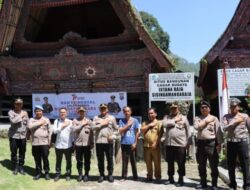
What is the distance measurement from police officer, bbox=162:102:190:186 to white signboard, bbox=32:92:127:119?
5.12 metres

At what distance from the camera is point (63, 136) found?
8.63 m

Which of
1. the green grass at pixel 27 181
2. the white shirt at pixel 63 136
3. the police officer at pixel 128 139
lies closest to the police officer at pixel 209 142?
the police officer at pixel 128 139

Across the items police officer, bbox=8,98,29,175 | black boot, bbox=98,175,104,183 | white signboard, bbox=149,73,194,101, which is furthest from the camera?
white signboard, bbox=149,73,194,101

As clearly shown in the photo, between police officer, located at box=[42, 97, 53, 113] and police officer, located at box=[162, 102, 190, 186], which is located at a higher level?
police officer, located at box=[42, 97, 53, 113]

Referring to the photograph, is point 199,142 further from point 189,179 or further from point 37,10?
point 37,10

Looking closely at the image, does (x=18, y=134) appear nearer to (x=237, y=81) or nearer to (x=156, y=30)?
(x=237, y=81)

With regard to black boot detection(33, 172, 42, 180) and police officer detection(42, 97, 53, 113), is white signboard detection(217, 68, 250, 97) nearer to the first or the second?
black boot detection(33, 172, 42, 180)

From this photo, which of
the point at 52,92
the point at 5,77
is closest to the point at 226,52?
the point at 52,92

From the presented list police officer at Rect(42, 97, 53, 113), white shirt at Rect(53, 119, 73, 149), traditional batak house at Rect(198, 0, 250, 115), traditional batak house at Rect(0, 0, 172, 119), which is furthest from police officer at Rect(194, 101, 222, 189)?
police officer at Rect(42, 97, 53, 113)

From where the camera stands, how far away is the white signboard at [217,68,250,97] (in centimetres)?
1096

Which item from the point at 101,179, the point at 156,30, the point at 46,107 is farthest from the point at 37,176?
the point at 156,30

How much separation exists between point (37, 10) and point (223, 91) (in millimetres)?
7643

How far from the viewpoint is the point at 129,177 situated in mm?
8930

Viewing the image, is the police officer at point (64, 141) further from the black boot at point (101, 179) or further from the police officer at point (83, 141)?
the black boot at point (101, 179)
